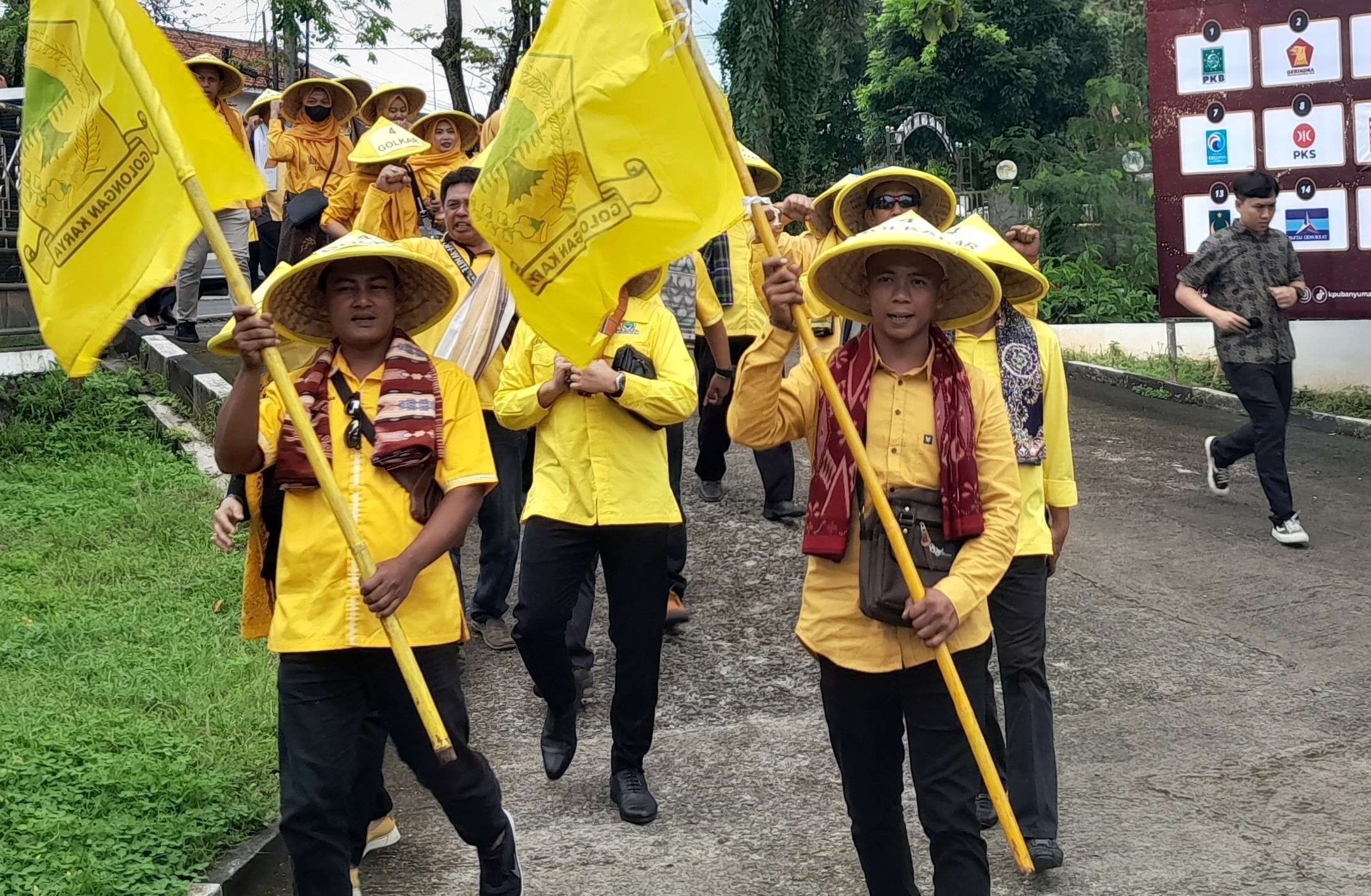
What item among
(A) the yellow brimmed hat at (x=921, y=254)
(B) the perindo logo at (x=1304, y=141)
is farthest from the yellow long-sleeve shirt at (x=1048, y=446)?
(B) the perindo logo at (x=1304, y=141)

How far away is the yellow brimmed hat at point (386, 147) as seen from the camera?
778cm

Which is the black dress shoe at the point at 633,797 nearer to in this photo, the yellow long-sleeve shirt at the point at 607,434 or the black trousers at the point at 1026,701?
the yellow long-sleeve shirt at the point at 607,434

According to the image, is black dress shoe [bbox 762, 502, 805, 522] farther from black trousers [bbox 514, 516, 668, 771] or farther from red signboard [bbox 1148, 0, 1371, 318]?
red signboard [bbox 1148, 0, 1371, 318]

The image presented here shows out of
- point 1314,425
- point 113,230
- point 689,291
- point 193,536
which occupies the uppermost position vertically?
point 113,230

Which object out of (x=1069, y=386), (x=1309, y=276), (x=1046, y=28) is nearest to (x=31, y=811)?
(x=1309, y=276)

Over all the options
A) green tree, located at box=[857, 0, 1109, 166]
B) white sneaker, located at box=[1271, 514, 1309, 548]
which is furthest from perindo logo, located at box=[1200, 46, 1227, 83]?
green tree, located at box=[857, 0, 1109, 166]

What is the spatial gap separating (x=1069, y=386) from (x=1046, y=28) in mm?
16416

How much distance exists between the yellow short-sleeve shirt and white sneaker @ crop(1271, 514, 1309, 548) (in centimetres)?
604

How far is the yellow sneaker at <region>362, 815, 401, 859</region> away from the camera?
199 inches

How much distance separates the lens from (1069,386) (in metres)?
15.0

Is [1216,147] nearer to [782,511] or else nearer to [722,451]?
[722,451]

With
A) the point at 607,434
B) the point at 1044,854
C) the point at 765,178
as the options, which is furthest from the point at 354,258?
the point at 765,178

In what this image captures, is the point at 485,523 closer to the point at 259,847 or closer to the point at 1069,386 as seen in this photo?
the point at 259,847

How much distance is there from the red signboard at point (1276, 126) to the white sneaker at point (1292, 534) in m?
3.58
